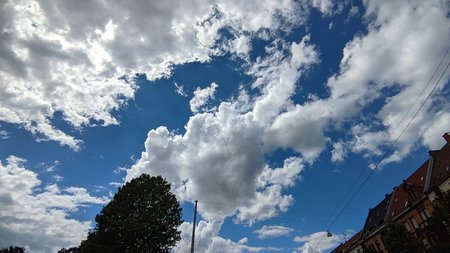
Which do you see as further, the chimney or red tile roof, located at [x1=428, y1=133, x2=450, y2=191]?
the chimney

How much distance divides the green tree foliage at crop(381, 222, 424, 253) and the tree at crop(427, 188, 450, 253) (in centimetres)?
161

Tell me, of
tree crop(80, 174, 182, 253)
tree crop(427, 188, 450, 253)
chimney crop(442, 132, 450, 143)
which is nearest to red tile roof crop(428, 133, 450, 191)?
chimney crop(442, 132, 450, 143)

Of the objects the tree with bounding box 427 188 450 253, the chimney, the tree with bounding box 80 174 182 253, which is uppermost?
the chimney

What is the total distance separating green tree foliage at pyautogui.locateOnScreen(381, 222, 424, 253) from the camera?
2347cm

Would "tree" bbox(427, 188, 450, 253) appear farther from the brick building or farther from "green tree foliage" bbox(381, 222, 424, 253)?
the brick building

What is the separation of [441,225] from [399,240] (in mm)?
3521

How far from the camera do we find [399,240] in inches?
Answer: 954

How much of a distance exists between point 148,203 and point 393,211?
34.0 metres

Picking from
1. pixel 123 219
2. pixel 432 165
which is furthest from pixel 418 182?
pixel 123 219

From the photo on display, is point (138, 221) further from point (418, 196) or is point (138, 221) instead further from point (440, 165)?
point (440, 165)

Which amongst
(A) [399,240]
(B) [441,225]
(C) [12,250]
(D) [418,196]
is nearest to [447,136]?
(D) [418,196]

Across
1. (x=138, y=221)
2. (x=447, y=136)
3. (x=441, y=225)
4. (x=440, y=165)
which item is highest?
(x=447, y=136)

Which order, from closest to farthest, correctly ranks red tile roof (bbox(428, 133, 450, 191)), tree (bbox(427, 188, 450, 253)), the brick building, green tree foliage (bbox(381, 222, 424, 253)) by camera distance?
tree (bbox(427, 188, 450, 253))
green tree foliage (bbox(381, 222, 424, 253))
red tile roof (bbox(428, 133, 450, 191))
the brick building

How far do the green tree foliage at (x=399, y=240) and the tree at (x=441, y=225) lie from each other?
1608 millimetres
